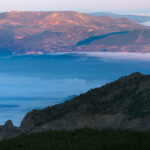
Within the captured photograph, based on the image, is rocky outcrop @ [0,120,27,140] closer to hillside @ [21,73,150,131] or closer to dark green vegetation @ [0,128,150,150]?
hillside @ [21,73,150,131]

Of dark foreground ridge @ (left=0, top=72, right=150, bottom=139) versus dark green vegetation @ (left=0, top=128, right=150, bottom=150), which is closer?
dark green vegetation @ (left=0, top=128, right=150, bottom=150)

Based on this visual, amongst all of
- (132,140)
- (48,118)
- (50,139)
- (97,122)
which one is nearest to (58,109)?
(48,118)

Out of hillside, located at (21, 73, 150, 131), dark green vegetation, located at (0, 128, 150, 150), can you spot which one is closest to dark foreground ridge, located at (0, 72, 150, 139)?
hillside, located at (21, 73, 150, 131)

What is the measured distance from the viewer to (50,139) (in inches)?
602

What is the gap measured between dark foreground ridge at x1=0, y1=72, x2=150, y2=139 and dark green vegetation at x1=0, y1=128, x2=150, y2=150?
16.5ft

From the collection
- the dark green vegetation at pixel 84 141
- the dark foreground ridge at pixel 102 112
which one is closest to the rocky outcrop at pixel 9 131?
the dark foreground ridge at pixel 102 112

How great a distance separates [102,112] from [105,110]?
A: 388 mm

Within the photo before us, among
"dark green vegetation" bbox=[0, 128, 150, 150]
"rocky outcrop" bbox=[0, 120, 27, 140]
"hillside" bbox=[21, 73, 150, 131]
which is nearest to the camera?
"dark green vegetation" bbox=[0, 128, 150, 150]

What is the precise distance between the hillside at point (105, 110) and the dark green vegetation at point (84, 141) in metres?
5.19

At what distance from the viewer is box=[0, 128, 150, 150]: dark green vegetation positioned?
13.0 metres

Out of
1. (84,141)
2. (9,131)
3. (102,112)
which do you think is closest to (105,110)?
(102,112)

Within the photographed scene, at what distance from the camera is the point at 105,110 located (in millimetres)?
23531

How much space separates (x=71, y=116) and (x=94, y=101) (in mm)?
2933

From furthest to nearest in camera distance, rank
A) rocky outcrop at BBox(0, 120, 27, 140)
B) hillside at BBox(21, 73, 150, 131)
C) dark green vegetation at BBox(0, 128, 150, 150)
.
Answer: hillside at BBox(21, 73, 150, 131), rocky outcrop at BBox(0, 120, 27, 140), dark green vegetation at BBox(0, 128, 150, 150)
